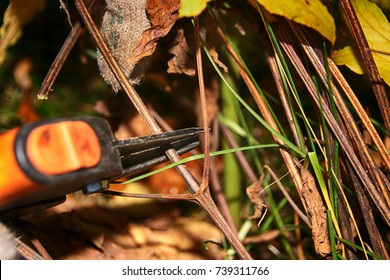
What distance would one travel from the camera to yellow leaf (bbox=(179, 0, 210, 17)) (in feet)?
1.86

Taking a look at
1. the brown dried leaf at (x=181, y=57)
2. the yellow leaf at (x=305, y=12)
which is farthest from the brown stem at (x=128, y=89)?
the yellow leaf at (x=305, y=12)

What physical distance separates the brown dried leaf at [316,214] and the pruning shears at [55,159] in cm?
29

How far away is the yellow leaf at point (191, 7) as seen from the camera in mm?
566

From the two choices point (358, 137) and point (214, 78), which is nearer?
point (358, 137)

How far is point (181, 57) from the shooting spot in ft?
2.70

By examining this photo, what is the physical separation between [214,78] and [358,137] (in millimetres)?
416

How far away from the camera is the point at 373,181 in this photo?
28.4 inches

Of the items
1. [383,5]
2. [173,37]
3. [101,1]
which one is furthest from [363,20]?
[101,1]

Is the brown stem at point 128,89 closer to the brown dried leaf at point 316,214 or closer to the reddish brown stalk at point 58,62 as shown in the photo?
the reddish brown stalk at point 58,62

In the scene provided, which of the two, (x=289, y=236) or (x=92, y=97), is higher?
(x=92, y=97)

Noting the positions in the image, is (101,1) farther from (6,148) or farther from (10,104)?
(10,104)

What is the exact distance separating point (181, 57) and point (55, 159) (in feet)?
1.21

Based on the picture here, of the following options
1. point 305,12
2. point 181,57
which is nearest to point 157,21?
point 181,57

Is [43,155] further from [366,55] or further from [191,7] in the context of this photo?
[366,55]
